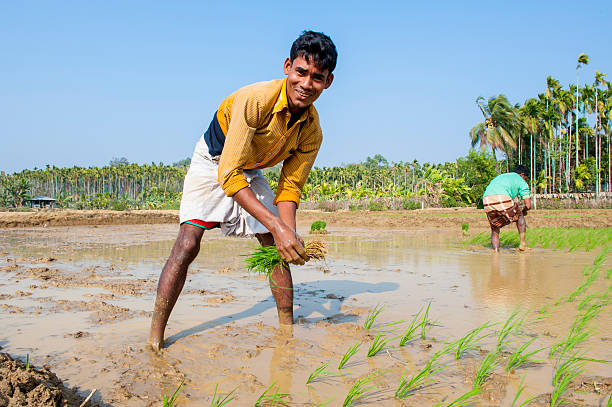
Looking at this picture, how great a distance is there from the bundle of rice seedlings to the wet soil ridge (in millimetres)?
1115

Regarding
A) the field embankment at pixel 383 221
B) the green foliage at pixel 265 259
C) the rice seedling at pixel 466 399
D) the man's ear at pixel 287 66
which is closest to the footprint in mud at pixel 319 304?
the green foliage at pixel 265 259

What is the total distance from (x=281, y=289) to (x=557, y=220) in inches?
517

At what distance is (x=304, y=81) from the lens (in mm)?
2105

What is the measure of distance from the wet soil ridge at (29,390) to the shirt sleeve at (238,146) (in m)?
1.03

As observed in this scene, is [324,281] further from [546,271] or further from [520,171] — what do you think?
[520,171]

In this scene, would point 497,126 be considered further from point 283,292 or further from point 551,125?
point 283,292

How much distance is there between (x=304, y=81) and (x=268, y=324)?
59.2 inches

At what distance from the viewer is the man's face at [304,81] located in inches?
82.0

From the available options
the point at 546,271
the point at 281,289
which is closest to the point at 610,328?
the point at 281,289

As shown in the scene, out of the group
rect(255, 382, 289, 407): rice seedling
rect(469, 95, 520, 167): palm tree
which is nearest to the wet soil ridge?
rect(255, 382, 289, 407): rice seedling

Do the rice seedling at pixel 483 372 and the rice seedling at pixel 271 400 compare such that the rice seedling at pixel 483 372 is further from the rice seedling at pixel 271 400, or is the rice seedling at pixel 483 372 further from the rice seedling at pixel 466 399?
the rice seedling at pixel 271 400

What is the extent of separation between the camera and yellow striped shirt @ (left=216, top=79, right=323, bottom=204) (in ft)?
6.89

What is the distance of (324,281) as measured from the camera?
4.30 m

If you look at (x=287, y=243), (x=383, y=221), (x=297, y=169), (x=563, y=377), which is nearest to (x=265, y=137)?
(x=297, y=169)
